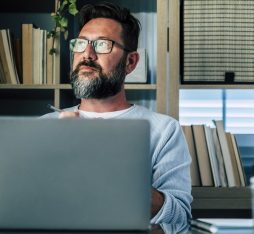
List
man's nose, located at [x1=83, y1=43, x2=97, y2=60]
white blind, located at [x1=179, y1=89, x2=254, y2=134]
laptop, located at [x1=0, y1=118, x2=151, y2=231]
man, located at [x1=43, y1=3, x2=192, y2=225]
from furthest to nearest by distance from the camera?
white blind, located at [x1=179, y1=89, x2=254, y2=134] < man's nose, located at [x1=83, y1=43, x2=97, y2=60] < man, located at [x1=43, y1=3, x2=192, y2=225] < laptop, located at [x1=0, y1=118, x2=151, y2=231]

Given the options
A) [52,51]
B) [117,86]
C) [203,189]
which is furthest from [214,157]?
[52,51]

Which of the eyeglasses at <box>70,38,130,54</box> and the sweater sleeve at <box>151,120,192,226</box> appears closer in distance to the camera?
the sweater sleeve at <box>151,120,192,226</box>

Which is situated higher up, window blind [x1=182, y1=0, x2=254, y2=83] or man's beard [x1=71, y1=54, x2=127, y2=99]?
window blind [x1=182, y1=0, x2=254, y2=83]

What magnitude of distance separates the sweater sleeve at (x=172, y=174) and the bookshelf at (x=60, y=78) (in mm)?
351

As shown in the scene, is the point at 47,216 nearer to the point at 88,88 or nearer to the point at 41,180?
the point at 41,180

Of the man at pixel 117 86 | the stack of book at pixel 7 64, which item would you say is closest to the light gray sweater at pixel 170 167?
the man at pixel 117 86

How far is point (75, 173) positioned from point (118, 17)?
51.7 inches

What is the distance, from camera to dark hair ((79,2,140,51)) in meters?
2.22

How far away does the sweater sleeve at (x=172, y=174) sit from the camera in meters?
1.75

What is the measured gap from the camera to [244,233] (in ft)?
3.38

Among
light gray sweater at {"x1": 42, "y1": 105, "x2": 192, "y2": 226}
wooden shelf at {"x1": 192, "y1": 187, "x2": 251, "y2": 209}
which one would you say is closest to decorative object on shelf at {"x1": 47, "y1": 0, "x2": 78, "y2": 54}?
light gray sweater at {"x1": 42, "y1": 105, "x2": 192, "y2": 226}

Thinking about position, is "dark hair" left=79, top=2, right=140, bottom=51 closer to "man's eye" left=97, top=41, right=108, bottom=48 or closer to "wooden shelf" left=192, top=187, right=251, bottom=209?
"man's eye" left=97, top=41, right=108, bottom=48

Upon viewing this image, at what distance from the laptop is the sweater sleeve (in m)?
0.71

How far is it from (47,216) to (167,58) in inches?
56.8
